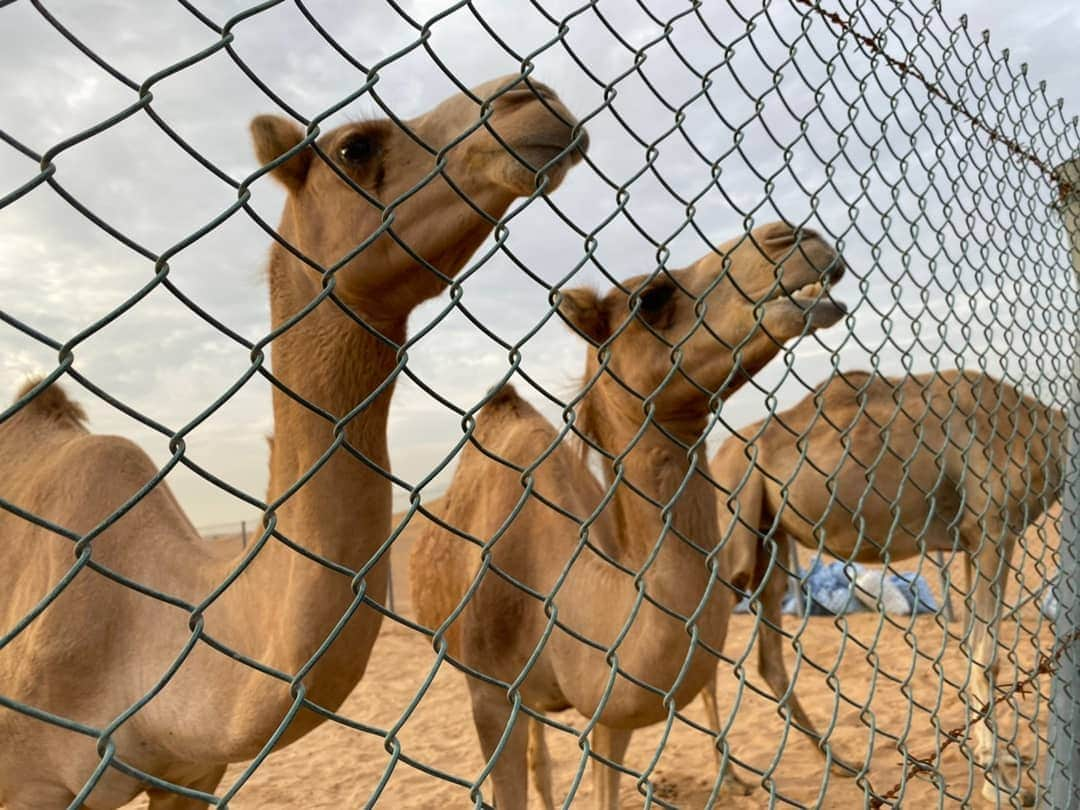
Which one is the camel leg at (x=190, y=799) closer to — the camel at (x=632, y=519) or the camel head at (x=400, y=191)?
the camel at (x=632, y=519)

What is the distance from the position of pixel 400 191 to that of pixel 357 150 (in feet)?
0.58

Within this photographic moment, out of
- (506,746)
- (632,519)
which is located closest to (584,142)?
(632,519)

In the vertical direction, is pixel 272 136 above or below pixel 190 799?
above

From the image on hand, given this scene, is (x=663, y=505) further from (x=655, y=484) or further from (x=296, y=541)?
(x=296, y=541)

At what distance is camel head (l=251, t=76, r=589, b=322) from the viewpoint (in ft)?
6.50

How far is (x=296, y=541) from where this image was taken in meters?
2.27

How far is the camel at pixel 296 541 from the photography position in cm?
211

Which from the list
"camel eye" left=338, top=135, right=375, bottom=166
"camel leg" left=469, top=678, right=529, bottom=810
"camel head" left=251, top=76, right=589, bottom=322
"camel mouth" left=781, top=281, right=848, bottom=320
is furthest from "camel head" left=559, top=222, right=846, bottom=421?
"camel leg" left=469, top=678, right=529, bottom=810

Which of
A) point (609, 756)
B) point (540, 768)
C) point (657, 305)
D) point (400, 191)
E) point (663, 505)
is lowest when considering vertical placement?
point (540, 768)

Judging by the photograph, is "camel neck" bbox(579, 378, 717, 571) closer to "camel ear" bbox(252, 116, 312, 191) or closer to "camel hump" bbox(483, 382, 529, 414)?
"camel ear" bbox(252, 116, 312, 191)

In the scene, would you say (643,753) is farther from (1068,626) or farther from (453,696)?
(1068,626)

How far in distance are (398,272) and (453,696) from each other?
8758 millimetres

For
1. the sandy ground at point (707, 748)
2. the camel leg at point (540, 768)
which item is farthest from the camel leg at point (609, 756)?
the camel leg at point (540, 768)

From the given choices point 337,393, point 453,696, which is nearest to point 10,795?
point 337,393
